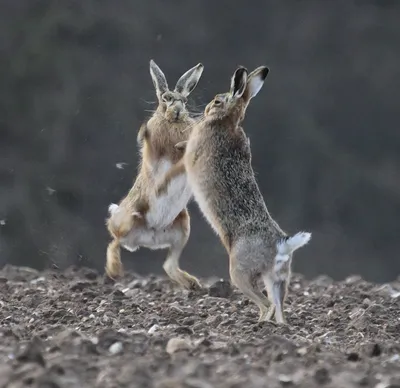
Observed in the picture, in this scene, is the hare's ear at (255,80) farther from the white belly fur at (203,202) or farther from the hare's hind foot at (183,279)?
the hare's hind foot at (183,279)

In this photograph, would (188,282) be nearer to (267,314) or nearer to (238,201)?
(238,201)

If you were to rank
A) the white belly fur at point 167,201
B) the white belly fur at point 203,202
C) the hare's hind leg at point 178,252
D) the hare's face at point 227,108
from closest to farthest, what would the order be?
the white belly fur at point 203,202 → the hare's face at point 227,108 → the white belly fur at point 167,201 → the hare's hind leg at point 178,252

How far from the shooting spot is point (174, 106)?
8.29 meters

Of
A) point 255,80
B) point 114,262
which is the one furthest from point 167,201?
point 255,80

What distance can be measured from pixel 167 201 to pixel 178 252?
46 centimetres

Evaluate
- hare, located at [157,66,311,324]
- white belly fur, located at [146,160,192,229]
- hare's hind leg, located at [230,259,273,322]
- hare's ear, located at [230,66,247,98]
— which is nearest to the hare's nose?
white belly fur, located at [146,160,192,229]

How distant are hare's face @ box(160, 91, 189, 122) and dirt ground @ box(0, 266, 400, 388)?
1219mm

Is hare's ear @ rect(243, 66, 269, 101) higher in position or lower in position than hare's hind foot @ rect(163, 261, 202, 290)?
higher

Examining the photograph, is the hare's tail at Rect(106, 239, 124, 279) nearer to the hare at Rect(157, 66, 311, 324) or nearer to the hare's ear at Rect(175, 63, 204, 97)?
the hare at Rect(157, 66, 311, 324)

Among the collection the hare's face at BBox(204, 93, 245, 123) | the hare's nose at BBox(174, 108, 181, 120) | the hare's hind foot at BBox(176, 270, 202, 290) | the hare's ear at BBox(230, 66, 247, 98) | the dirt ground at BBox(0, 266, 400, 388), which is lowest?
the dirt ground at BBox(0, 266, 400, 388)

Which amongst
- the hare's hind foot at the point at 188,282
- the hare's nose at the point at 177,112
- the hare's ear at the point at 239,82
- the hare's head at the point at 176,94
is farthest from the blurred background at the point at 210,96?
the hare's ear at the point at 239,82

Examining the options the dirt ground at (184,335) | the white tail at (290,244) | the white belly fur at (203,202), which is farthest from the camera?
the white belly fur at (203,202)

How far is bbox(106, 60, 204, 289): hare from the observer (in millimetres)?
8344

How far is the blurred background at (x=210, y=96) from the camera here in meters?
14.1
